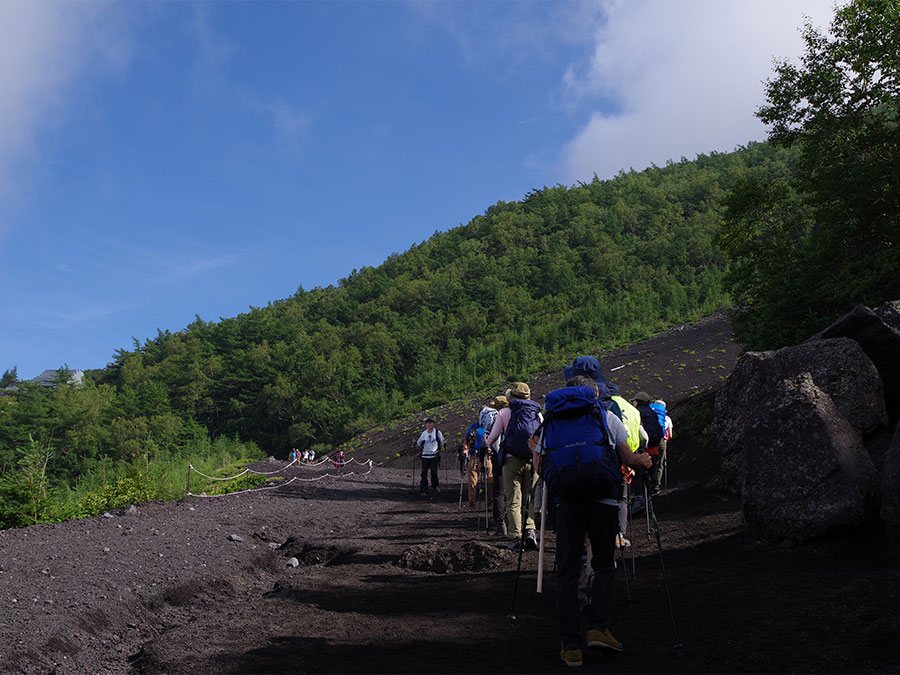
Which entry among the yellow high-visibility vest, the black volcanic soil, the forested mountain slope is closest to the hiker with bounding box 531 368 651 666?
the black volcanic soil

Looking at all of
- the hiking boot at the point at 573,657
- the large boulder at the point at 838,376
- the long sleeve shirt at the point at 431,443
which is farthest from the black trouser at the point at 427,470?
the hiking boot at the point at 573,657

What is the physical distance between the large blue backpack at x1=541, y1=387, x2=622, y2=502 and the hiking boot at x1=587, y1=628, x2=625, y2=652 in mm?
873

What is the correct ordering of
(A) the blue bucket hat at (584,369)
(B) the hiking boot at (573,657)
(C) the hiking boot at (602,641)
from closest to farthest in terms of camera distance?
(B) the hiking boot at (573,657) < (C) the hiking boot at (602,641) < (A) the blue bucket hat at (584,369)

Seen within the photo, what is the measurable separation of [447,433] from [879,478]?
4030 cm

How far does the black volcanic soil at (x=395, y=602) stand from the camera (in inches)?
177

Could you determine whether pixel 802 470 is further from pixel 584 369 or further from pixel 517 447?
pixel 584 369

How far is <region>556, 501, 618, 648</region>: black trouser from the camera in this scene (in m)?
4.31

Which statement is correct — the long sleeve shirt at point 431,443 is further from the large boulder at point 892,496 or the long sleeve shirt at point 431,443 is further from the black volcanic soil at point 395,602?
the large boulder at point 892,496

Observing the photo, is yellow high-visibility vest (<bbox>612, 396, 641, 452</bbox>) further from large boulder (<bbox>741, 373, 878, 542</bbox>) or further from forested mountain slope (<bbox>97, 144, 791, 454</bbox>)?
forested mountain slope (<bbox>97, 144, 791, 454</bbox>)

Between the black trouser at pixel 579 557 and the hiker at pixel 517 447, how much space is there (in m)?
3.23

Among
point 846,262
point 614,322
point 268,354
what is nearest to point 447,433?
point 846,262

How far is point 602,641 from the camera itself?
14.3 feet

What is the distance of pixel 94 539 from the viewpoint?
841cm

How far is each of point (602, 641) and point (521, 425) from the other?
3612mm
